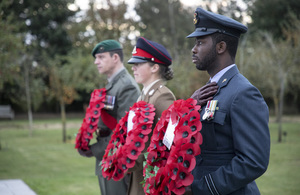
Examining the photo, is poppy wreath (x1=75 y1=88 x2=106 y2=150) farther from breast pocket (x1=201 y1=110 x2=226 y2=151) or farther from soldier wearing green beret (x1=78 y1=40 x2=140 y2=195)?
breast pocket (x1=201 y1=110 x2=226 y2=151)

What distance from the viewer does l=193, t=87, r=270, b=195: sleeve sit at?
2.05 metres

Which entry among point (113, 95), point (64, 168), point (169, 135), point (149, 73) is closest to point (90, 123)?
point (113, 95)

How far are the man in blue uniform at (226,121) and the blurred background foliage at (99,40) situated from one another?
340 inches

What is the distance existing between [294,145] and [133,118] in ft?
47.1

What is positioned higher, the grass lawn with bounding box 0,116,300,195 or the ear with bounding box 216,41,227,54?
the ear with bounding box 216,41,227,54

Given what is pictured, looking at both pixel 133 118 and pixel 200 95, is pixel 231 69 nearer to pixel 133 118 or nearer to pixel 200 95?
pixel 200 95

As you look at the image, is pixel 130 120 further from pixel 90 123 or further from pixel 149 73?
pixel 90 123

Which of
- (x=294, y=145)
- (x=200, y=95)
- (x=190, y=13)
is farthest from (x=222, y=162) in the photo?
(x=190, y=13)

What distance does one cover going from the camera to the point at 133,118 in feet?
10.9

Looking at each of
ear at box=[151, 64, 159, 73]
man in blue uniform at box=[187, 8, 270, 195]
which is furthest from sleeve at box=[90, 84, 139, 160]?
man in blue uniform at box=[187, 8, 270, 195]

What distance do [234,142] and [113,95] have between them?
8.70ft

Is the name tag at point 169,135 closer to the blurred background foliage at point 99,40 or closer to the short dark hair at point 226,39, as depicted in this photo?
the short dark hair at point 226,39

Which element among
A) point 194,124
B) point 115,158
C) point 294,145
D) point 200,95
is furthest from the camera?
point 294,145

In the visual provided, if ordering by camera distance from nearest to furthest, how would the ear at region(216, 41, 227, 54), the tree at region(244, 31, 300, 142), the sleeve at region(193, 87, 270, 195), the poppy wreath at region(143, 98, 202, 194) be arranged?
the sleeve at region(193, 87, 270, 195) < the poppy wreath at region(143, 98, 202, 194) < the ear at region(216, 41, 227, 54) < the tree at region(244, 31, 300, 142)
